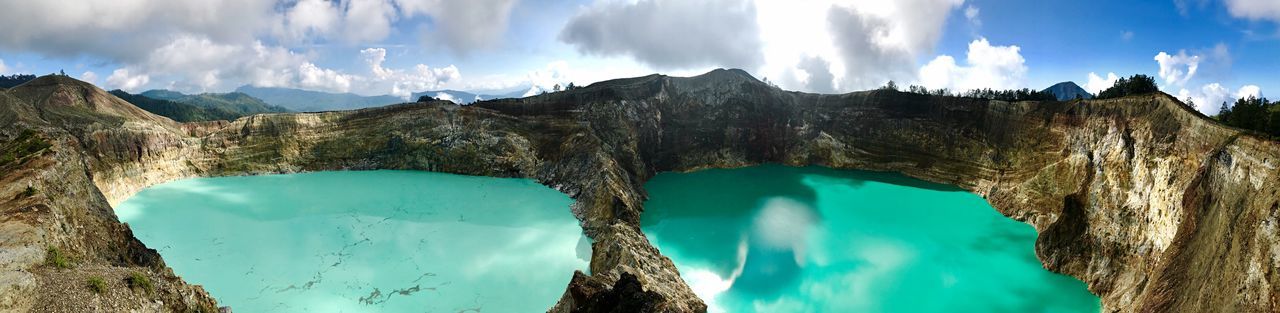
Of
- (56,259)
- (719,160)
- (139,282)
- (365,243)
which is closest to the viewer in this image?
(139,282)

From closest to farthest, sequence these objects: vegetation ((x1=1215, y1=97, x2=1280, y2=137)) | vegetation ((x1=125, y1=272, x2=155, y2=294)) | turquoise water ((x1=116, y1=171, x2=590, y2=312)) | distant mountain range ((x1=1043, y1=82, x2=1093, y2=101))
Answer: vegetation ((x1=125, y1=272, x2=155, y2=294)) < turquoise water ((x1=116, y1=171, x2=590, y2=312)) < vegetation ((x1=1215, y1=97, x2=1280, y2=137)) < distant mountain range ((x1=1043, y1=82, x2=1093, y2=101))

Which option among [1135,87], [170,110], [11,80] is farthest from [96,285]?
[11,80]

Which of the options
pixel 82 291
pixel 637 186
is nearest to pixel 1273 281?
pixel 82 291

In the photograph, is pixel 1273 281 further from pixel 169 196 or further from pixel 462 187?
pixel 169 196

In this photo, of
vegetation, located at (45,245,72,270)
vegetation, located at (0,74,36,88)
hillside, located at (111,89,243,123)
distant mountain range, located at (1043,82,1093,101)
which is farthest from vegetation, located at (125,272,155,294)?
vegetation, located at (0,74,36,88)

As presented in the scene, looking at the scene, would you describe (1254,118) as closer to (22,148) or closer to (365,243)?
(365,243)

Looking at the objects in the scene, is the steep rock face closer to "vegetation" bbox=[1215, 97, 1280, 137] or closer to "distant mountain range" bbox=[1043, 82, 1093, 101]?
"vegetation" bbox=[1215, 97, 1280, 137]
